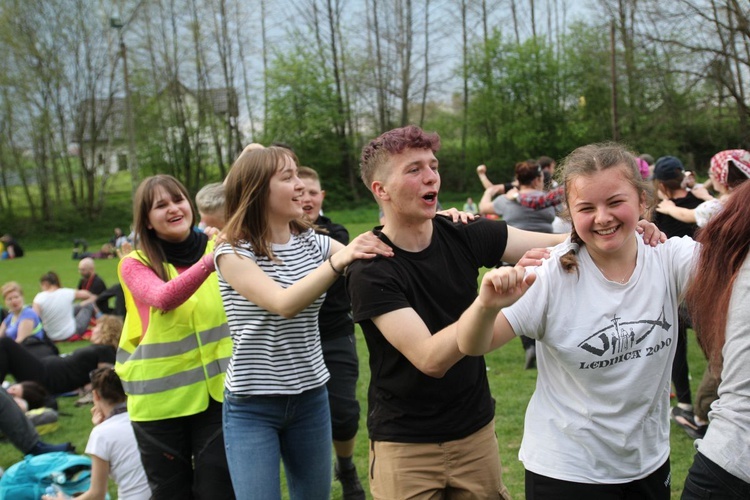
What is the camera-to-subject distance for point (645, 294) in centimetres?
240

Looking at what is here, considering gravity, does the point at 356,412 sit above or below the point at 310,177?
below

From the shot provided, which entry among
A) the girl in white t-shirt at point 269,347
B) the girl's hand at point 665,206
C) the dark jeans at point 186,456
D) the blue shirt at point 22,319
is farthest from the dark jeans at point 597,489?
the blue shirt at point 22,319

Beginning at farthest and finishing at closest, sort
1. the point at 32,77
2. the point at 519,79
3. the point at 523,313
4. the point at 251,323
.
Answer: the point at 519,79
the point at 32,77
the point at 251,323
the point at 523,313

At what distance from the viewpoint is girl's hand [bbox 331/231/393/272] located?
8.45ft

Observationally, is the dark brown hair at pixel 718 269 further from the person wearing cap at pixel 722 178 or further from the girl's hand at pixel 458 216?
the person wearing cap at pixel 722 178

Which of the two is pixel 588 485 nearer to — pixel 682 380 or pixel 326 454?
pixel 326 454

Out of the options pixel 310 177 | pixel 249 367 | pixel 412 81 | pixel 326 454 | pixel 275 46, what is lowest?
pixel 326 454

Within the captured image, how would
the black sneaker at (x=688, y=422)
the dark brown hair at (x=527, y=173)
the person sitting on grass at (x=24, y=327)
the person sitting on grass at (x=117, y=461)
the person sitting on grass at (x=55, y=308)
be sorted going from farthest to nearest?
the person sitting on grass at (x=55, y=308) < the person sitting on grass at (x=24, y=327) < the dark brown hair at (x=527, y=173) < the black sneaker at (x=688, y=422) < the person sitting on grass at (x=117, y=461)

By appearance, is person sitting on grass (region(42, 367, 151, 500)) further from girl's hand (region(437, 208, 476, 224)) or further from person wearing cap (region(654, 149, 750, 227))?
person wearing cap (region(654, 149, 750, 227))

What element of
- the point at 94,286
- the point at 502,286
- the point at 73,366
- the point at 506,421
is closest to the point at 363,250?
the point at 502,286

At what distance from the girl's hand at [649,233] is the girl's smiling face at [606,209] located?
0.59 feet

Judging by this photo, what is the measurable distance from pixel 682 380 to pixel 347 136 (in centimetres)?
4093

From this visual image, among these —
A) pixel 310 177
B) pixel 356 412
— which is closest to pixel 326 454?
pixel 356 412

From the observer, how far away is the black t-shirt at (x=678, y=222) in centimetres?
620
